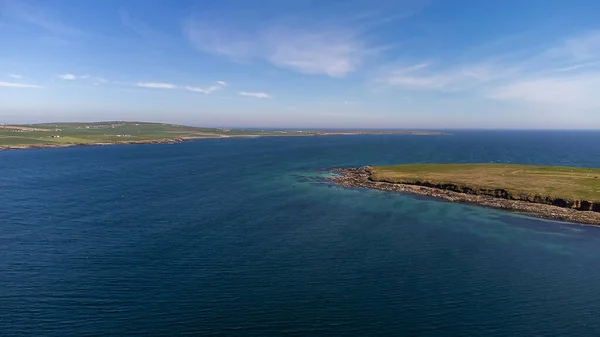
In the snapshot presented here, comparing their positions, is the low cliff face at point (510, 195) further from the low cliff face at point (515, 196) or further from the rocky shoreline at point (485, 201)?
the rocky shoreline at point (485, 201)

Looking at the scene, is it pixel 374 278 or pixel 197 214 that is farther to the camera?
pixel 197 214

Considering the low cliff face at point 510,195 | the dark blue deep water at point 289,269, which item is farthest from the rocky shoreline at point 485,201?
the dark blue deep water at point 289,269

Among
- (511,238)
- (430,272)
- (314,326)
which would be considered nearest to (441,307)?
(430,272)

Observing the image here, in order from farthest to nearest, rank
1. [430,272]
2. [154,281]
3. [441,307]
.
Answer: [430,272] → [154,281] → [441,307]

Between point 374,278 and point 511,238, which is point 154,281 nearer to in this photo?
point 374,278

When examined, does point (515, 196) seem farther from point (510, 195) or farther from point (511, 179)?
point (511, 179)

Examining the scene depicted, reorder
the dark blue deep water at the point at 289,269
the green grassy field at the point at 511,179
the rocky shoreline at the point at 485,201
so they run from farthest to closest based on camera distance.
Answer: the green grassy field at the point at 511,179 → the rocky shoreline at the point at 485,201 → the dark blue deep water at the point at 289,269

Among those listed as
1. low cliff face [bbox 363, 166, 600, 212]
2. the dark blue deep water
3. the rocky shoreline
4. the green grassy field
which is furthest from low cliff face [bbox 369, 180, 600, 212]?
the dark blue deep water
